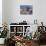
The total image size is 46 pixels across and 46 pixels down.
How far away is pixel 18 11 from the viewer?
229 inches

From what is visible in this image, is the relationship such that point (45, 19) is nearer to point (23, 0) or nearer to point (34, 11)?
point (34, 11)

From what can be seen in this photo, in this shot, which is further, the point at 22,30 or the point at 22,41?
the point at 22,30

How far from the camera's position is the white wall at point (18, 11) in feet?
18.9

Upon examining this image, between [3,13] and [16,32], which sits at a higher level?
[3,13]

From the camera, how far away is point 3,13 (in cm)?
565

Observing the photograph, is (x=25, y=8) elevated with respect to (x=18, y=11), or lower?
elevated

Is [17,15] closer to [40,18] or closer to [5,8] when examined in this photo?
[5,8]

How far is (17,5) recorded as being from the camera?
229 inches

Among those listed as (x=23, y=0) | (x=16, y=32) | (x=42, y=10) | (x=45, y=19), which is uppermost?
(x=23, y=0)

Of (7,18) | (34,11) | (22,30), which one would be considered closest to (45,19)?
(34,11)

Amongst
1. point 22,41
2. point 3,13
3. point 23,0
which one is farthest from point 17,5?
point 22,41

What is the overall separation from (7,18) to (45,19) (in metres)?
1.63

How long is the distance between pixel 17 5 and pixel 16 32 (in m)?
1.16

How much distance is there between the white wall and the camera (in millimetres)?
5773
